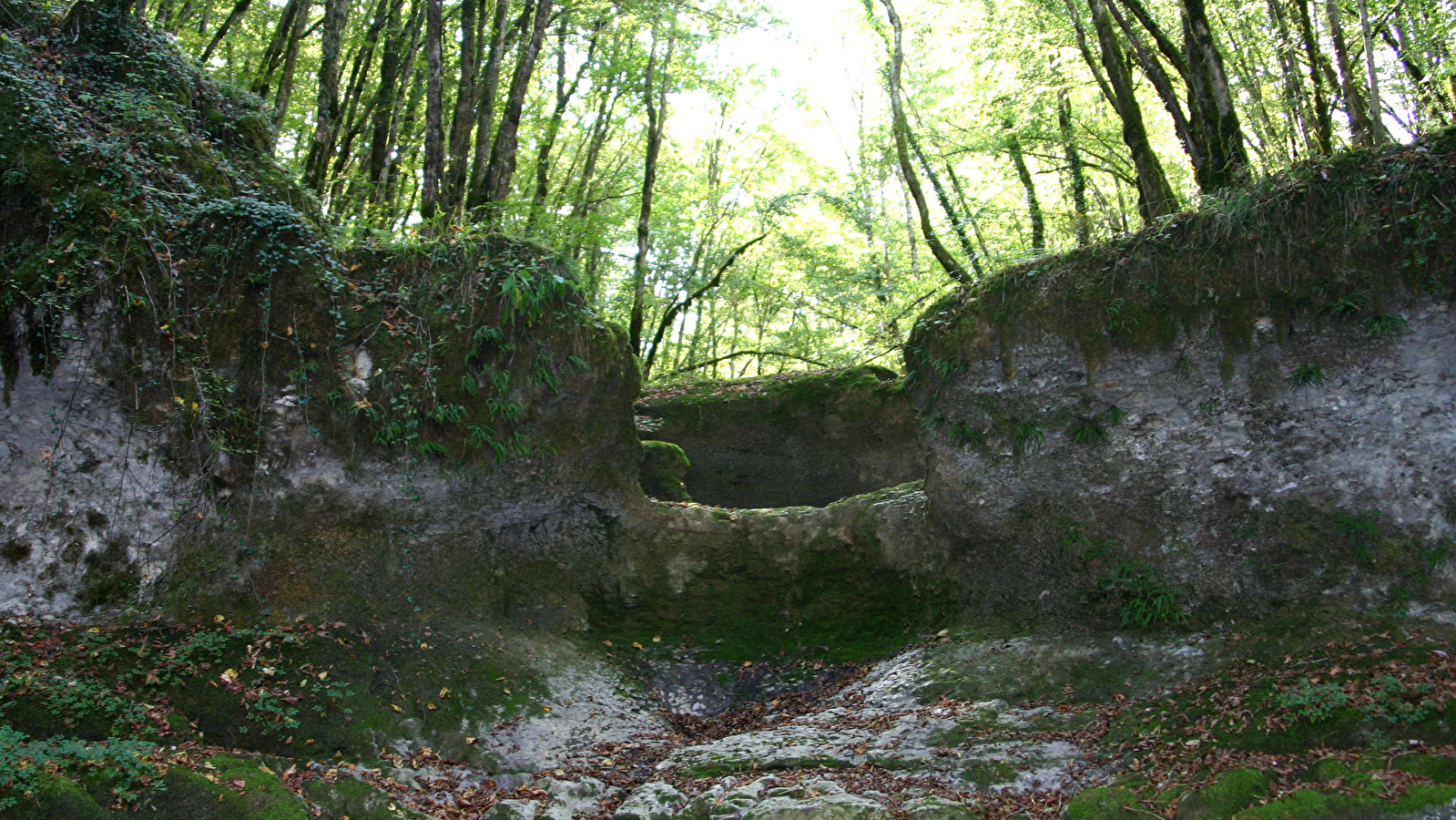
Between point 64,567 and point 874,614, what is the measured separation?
8179 mm

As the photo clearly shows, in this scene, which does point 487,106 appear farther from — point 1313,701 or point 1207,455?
point 1313,701

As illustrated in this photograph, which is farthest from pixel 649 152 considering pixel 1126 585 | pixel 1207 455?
pixel 1126 585

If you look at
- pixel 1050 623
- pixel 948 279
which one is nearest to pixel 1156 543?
pixel 1050 623

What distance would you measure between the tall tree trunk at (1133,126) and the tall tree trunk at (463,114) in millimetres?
8466

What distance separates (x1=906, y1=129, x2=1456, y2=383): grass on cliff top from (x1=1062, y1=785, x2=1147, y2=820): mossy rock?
4.59m

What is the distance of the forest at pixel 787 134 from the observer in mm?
10211

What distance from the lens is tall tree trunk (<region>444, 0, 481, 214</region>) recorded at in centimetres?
1141

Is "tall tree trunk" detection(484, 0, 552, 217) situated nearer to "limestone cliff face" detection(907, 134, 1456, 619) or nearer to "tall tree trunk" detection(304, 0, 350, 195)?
"tall tree trunk" detection(304, 0, 350, 195)

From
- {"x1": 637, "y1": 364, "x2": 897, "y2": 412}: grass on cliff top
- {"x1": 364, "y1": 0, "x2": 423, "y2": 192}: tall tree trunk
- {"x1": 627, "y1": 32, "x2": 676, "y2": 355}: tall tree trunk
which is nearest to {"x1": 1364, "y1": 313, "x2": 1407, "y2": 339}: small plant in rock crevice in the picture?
{"x1": 637, "y1": 364, "x2": 897, "y2": 412}: grass on cliff top

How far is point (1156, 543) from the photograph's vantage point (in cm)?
820

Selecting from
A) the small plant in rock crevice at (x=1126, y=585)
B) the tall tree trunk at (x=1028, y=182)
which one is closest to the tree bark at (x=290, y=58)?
the small plant in rock crevice at (x=1126, y=585)

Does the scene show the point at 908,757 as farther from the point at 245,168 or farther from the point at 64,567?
the point at 245,168

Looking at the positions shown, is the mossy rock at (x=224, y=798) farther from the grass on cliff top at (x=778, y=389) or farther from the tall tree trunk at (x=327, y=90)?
the grass on cliff top at (x=778, y=389)

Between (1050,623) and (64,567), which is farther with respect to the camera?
(1050,623)
